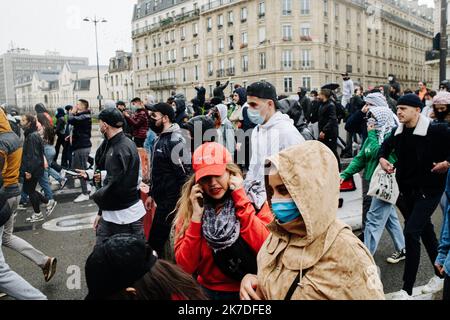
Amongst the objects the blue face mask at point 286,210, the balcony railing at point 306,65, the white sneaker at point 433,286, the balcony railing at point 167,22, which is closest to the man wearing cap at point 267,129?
the blue face mask at point 286,210

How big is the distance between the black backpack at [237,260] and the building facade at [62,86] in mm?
72458

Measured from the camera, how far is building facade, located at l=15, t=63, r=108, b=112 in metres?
83.2

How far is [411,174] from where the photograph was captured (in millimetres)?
4020

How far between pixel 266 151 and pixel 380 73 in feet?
220

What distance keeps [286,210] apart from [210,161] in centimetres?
86

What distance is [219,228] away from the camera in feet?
8.18

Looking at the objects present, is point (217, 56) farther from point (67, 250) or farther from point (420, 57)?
point (67, 250)

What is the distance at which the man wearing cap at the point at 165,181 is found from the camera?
420cm

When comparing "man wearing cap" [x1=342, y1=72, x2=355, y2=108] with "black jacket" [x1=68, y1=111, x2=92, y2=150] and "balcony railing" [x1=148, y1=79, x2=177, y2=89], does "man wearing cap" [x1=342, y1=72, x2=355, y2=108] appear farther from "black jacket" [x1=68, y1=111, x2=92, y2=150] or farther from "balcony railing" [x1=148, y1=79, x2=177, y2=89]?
"balcony railing" [x1=148, y1=79, x2=177, y2=89]

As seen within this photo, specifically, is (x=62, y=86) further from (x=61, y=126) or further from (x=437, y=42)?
(x=437, y=42)

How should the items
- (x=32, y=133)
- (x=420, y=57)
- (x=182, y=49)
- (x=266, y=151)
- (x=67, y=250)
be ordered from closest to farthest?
(x=266, y=151), (x=67, y=250), (x=32, y=133), (x=182, y=49), (x=420, y=57)

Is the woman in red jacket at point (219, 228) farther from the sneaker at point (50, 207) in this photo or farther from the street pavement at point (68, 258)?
the sneaker at point (50, 207)

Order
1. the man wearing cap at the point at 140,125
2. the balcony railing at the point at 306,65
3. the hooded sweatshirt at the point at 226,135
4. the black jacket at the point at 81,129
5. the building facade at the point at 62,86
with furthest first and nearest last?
the building facade at the point at 62,86
the balcony railing at the point at 306,65
the man wearing cap at the point at 140,125
the black jacket at the point at 81,129
the hooded sweatshirt at the point at 226,135
